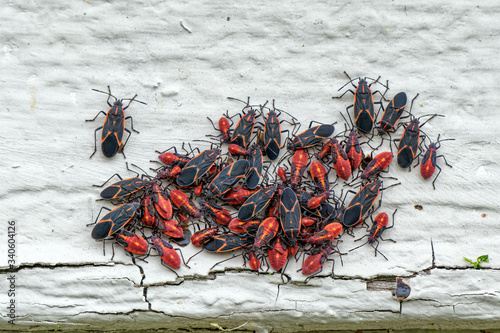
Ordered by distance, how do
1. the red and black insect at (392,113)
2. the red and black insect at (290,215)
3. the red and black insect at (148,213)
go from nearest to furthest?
the red and black insect at (290,215)
the red and black insect at (148,213)
the red and black insect at (392,113)

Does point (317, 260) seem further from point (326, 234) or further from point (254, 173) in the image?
point (254, 173)

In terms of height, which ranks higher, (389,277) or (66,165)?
(66,165)

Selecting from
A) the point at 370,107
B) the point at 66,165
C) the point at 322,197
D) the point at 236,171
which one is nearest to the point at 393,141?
the point at 370,107

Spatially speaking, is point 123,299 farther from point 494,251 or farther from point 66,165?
point 494,251

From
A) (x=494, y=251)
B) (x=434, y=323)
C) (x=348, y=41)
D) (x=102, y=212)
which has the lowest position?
(x=434, y=323)

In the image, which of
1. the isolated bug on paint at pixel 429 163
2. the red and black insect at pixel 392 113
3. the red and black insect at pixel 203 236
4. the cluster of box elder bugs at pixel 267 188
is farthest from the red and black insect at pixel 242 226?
the isolated bug on paint at pixel 429 163

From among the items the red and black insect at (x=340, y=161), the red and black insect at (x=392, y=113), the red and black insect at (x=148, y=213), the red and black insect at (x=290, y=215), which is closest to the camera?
the red and black insect at (x=290, y=215)

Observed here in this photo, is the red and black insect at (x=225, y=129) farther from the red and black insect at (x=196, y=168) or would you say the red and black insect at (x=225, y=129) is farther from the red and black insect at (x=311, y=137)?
the red and black insect at (x=311, y=137)
